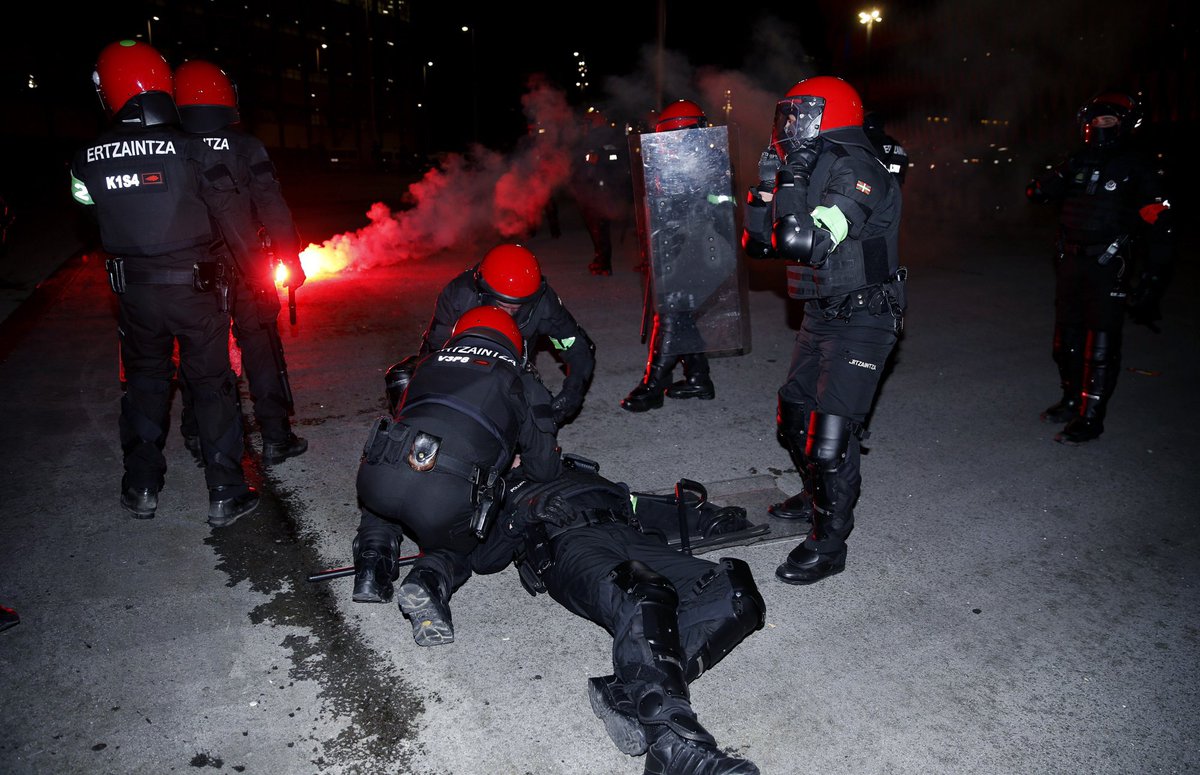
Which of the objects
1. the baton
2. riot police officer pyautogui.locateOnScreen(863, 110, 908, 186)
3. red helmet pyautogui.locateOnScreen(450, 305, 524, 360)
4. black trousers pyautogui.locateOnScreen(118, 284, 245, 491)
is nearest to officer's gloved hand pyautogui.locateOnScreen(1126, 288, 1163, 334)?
riot police officer pyautogui.locateOnScreen(863, 110, 908, 186)

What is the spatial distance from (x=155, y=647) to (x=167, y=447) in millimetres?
2252

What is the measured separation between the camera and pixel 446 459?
9.19 ft

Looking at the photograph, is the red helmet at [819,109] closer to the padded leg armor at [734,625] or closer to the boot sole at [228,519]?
the padded leg armor at [734,625]

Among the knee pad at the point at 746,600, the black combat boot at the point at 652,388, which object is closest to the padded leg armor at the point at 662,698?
the knee pad at the point at 746,600

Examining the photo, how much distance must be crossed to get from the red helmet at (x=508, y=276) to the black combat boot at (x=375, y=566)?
130 centimetres

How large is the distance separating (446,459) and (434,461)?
44 millimetres

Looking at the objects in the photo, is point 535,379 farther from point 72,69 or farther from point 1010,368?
point 72,69

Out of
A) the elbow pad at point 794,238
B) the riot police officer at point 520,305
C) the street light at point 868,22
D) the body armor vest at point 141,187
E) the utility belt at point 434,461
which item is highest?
the street light at point 868,22

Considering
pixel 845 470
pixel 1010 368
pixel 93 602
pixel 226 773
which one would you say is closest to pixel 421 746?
pixel 226 773

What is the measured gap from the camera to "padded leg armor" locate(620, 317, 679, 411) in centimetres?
564

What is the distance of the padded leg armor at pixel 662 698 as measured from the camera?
2170 millimetres

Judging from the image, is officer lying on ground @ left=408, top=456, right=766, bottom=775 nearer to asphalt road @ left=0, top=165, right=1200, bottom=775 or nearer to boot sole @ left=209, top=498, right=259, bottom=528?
asphalt road @ left=0, top=165, right=1200, bottom=775

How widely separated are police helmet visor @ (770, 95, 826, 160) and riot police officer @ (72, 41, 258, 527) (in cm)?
270

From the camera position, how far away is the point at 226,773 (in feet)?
7.61
